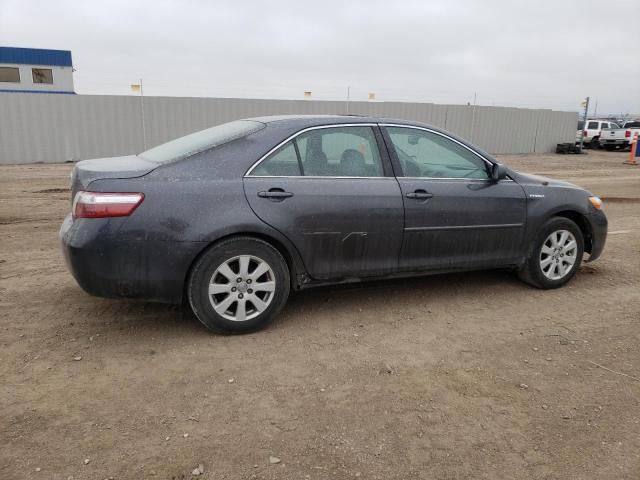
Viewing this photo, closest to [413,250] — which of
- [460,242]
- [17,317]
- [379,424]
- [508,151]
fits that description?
[460,242]

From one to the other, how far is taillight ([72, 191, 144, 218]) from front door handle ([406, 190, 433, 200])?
207 centimetres

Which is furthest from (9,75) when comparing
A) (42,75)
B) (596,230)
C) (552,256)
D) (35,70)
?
(596,230)

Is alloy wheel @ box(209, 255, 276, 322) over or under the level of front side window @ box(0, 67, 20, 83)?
under

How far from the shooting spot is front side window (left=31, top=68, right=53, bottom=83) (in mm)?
23641

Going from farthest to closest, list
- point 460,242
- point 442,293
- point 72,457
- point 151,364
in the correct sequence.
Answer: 1. point 442,293
2. point 460,242
3. point 151,364
4. point 72,457

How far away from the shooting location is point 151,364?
362 centimetres

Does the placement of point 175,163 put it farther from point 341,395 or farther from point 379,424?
point 379,424

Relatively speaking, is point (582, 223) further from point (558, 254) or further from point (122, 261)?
point (122, 261)

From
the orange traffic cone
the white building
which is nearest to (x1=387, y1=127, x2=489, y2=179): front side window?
the orange traffic cone

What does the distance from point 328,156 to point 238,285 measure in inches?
48.0

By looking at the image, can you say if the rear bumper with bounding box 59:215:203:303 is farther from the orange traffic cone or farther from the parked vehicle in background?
the parked vehicle in background

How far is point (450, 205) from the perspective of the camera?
459 centimetres

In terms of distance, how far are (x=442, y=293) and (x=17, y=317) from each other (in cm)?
355

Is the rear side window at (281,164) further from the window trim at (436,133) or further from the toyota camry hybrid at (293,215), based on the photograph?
the window trim at (436,133)
